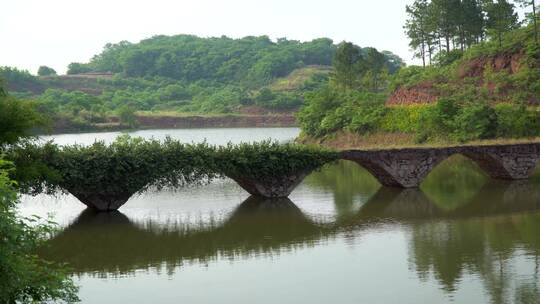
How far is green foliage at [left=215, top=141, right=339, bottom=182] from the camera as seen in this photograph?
39.5 meters

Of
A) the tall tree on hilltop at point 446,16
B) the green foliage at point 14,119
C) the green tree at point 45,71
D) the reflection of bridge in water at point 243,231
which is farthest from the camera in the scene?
the green tree at point 45,71

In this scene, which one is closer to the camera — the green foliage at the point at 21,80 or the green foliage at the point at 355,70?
the green foliage at the point at 355,70

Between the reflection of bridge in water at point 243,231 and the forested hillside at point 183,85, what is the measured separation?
284 ft

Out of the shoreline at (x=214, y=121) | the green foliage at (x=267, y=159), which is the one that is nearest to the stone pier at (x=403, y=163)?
the green foliage at (x=267, y=159)

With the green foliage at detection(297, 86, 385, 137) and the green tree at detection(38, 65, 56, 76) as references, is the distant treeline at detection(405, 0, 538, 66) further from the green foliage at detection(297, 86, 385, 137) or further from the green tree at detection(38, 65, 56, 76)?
the green tree at detection(38, 65, 56, 76)

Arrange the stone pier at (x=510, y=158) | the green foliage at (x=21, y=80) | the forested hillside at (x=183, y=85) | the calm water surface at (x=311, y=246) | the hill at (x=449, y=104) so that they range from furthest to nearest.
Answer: the green foliage at (x=21, y=80)
the forested hillside at (x=183, y=85)
the hill at (x=449, y=104)
the stone pier at (x=510, y=158)
the calm water surface at (x=311, y=246)

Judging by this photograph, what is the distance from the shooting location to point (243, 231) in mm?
33750

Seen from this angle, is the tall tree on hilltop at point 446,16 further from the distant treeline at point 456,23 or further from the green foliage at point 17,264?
the green foliage at point 17,264

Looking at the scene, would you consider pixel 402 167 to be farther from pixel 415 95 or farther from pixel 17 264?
pixel 415 95

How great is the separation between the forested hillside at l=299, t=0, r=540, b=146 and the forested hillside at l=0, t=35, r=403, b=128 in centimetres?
3898

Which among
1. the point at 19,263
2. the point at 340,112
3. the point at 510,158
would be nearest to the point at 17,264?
the point at 19,263

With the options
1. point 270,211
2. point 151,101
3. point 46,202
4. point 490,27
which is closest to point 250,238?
point 270,211

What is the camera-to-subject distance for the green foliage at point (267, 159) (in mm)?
39469

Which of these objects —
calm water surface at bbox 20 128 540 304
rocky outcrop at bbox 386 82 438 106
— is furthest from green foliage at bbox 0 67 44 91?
calm water surface at bbox 20 128 540 304
